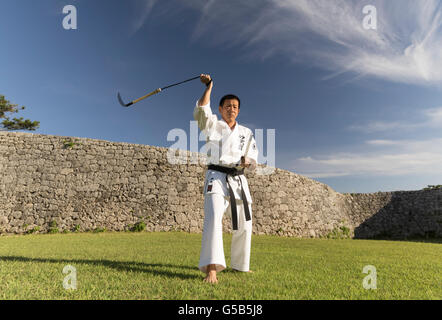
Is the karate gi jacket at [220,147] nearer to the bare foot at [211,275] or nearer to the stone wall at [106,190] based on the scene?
the bare foot at [211,275]

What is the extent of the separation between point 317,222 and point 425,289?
598 inches

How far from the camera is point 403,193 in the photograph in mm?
20406

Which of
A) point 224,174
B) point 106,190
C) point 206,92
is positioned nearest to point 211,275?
point 224,174

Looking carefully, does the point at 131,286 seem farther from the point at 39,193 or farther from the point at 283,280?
the point at 39,193

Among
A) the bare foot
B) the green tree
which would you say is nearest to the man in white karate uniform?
the bare foot

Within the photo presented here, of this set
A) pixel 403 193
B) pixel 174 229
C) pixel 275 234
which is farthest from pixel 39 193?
pixel 403 193

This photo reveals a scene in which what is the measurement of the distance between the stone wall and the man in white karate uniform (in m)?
10.1

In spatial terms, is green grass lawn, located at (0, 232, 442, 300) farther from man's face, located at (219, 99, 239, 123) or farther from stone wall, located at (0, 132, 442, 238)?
stone wall, located at (0, 132, 442, 238)

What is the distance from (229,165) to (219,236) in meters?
0.98

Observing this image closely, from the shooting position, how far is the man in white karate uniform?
143 inches

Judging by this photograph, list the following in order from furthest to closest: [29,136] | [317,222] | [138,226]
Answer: [317,222], [29,136], [138,226]

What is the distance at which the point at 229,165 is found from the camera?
3.78 meters
